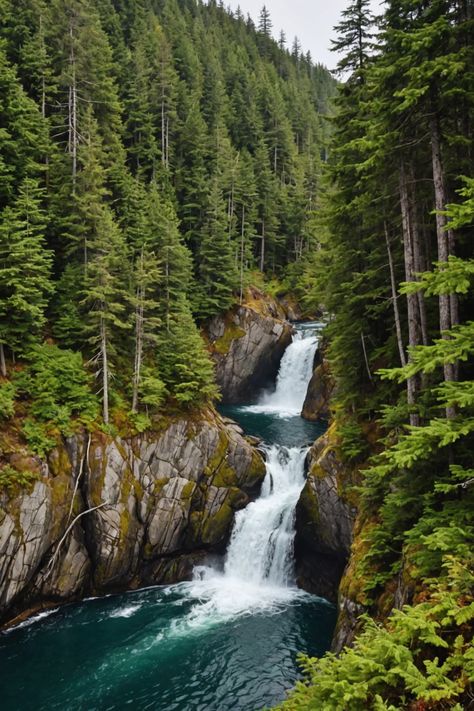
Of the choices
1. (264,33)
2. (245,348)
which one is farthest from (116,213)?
(264,33)

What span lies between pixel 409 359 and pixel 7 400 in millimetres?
14681

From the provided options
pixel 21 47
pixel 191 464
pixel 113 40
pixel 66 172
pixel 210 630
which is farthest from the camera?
pixel 113 40

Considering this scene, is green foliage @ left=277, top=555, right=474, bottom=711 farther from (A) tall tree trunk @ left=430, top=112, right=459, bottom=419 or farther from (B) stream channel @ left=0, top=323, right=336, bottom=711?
(B) stream channel @ left=0, top=323, right=336, bottom=711

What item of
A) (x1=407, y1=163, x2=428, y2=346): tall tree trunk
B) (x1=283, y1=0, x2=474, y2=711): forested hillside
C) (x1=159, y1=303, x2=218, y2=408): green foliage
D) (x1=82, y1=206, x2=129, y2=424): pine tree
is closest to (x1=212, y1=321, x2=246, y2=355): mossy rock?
(x1=159, y1=303, x2=218, y2=408): green foliage

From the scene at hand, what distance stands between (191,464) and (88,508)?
17.3 ft

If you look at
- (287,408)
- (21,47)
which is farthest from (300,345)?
(21,47)

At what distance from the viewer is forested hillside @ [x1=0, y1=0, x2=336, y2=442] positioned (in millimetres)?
19797

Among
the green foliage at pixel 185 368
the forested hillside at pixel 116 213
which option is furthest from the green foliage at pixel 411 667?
the green foliage at pixel 185 368

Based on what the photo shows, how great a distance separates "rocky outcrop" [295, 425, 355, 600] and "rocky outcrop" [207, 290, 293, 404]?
16556 millimetres

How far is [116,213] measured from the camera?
1244 inches

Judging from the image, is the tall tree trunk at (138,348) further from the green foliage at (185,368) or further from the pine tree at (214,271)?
the pine tree at (214,271)

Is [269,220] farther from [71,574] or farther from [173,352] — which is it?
[71,574]

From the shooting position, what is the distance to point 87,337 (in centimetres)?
2228

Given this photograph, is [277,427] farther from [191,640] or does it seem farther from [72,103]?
[72,103]
